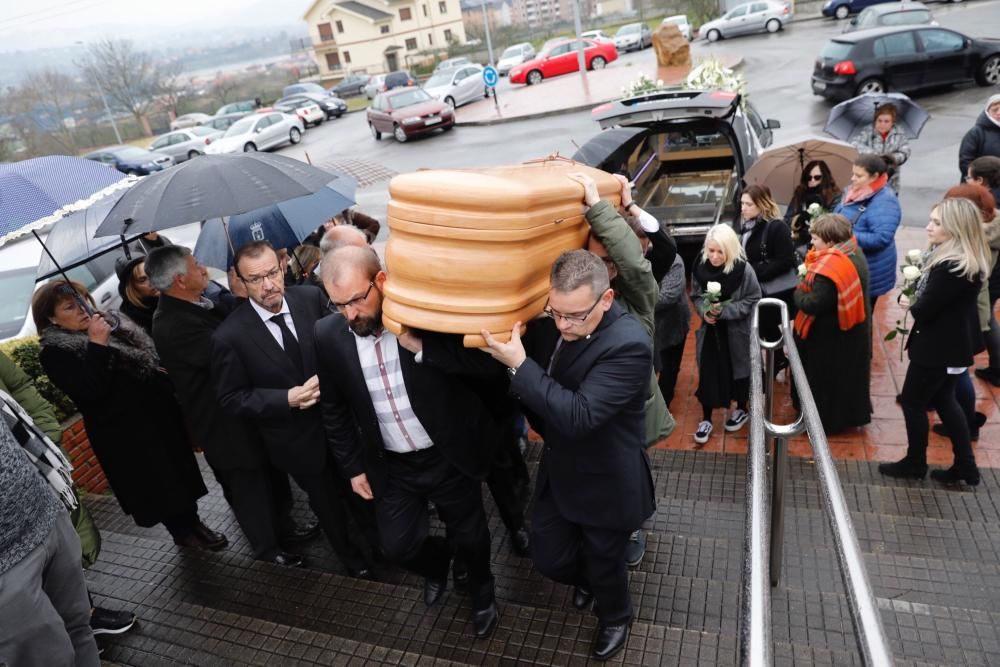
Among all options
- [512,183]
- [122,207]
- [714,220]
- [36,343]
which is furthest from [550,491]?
[714,220]

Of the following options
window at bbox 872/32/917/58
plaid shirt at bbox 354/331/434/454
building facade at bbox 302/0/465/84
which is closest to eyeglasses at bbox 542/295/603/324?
plaid shirt at bbox 354/331/434/454

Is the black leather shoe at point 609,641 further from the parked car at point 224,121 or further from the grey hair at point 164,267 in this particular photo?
the parked car at point 224,121

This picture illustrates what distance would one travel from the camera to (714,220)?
676 centimetres

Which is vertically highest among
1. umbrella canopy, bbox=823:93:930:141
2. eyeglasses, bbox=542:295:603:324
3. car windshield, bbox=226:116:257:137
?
eyeglasses, bbox=542:295:603:324

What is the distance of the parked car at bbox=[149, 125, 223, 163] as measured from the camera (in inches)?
954

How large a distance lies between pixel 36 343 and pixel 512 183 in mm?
4522

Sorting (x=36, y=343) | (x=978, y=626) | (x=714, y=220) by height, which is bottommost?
(x=978, y=626)

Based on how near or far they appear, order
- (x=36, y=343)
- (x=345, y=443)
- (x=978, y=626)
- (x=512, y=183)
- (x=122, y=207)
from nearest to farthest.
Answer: (x=512, y=183)
(x=978, y=626)
(x=345, y=443)
(x=122, y=207)
(x=36, y=343)

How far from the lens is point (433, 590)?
3242 mm

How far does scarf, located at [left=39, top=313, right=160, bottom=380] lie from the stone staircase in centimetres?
115

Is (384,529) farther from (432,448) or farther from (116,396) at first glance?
(116,396)

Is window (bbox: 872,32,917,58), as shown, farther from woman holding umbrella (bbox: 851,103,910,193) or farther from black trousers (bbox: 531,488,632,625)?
black trousers (bbox: 531,488,632,625)

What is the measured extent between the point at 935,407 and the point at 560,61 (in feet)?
83.7

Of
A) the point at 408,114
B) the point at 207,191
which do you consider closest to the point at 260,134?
the point at 408,114
